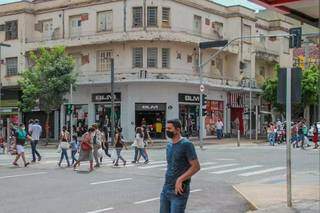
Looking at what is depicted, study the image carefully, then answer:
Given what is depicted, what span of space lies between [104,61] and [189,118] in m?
7.93

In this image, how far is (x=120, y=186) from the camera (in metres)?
15.6

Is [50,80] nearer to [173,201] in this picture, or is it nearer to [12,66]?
[12,66]

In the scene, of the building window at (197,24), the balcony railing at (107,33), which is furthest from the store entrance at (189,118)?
the building window at (197,24)

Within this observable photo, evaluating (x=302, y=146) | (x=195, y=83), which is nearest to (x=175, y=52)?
(x=195, y=83)

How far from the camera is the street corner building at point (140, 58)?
139 feet

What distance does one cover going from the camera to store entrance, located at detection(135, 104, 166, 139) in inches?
1673

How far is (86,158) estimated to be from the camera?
20.3 meters

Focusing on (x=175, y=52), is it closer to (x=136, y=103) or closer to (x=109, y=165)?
(x=136, y=103)

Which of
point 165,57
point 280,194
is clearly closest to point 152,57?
point 165,57

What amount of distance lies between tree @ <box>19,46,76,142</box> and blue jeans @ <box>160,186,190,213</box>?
1349 inches

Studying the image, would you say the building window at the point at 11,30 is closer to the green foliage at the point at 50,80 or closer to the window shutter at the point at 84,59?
the window shutter at the point at 84,59

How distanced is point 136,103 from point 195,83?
15.5 feet

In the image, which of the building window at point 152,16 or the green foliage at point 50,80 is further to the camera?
the building window at point 152,16

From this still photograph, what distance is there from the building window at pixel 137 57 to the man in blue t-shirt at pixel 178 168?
115ft
